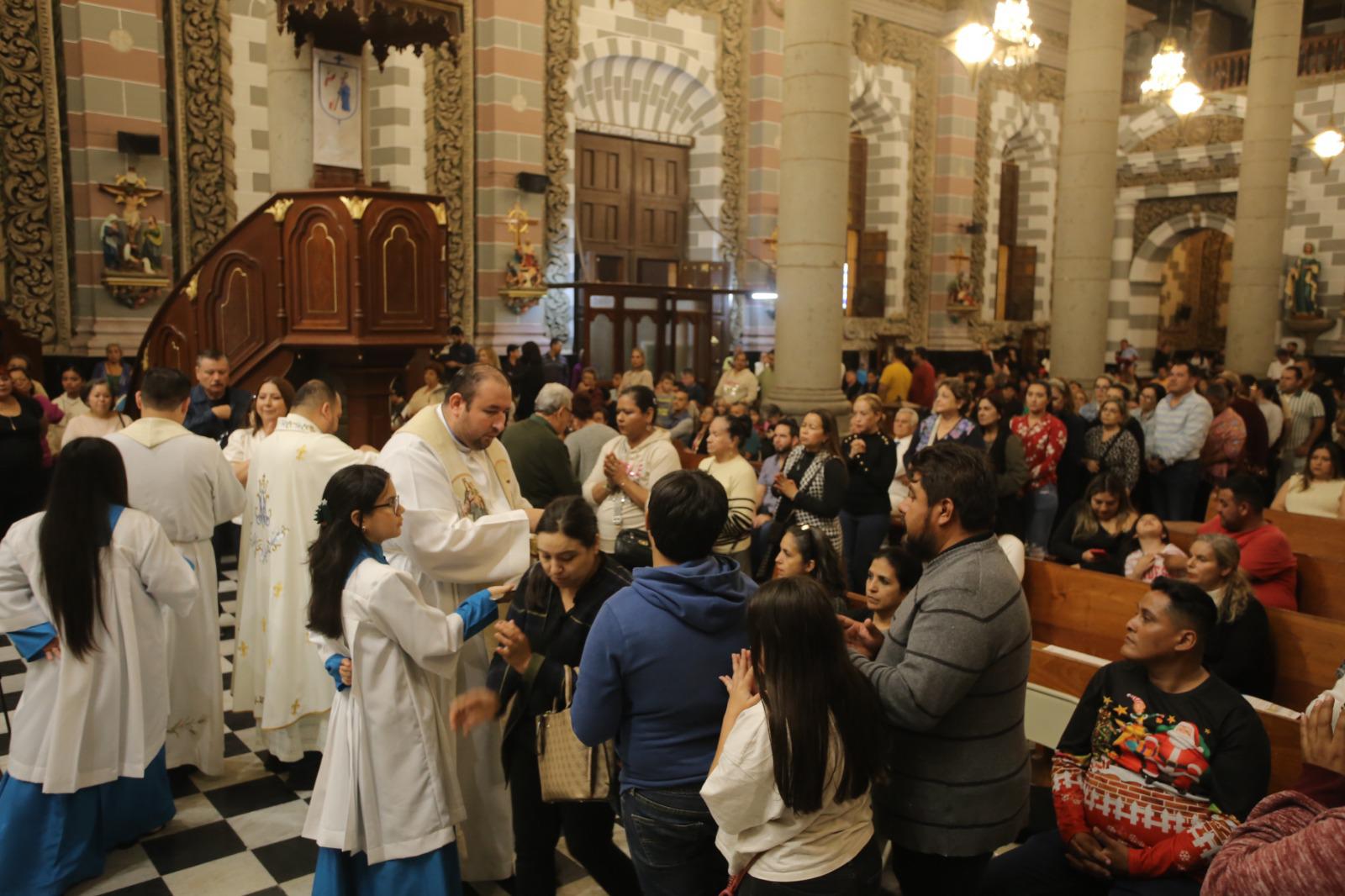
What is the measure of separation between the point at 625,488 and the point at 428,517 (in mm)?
1641

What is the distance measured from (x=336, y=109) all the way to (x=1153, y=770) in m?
7.54

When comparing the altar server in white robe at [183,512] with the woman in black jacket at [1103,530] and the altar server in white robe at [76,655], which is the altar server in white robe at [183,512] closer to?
the altar server in white robe at [76,655]

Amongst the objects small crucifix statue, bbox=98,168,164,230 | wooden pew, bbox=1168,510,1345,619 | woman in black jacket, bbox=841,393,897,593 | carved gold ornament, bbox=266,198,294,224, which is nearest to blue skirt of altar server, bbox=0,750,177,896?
woman in black jacket, bbox=841,393,897,593

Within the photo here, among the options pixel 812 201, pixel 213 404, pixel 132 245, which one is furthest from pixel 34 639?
pixel 132 245

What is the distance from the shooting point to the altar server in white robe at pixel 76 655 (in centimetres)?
353

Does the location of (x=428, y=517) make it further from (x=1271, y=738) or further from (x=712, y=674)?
(x=1271, y=738)

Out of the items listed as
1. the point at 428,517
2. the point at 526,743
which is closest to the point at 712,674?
the point at 526,743

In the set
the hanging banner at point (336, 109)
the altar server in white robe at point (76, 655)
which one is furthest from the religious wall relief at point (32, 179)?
the altar server in white robe at point (76, 655)

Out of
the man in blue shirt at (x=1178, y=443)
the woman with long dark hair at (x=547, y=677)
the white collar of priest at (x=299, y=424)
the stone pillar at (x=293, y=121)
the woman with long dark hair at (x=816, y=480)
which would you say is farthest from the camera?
the man in blue shirt at (x=1178, y=443)

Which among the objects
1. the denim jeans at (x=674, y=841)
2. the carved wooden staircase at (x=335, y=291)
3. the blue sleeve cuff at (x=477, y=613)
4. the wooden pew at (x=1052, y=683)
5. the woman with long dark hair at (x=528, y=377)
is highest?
the carved wooden staircase at (x=335, y=291)

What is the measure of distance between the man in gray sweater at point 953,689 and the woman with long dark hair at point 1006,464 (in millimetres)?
4505

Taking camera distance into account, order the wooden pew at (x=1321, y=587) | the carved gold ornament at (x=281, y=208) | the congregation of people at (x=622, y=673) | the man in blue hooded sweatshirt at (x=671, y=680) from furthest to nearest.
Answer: the carved gold ornament at (x=281, y=208)
the wooden pew at (x=1321, y=587)
the man in blue hooded sweatshirt at (x=671, y=680)
the congregation of people at (x=622, y=673)

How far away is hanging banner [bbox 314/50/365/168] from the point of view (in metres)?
8.14

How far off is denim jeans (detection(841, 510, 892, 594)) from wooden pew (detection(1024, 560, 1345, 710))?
1.47 m
